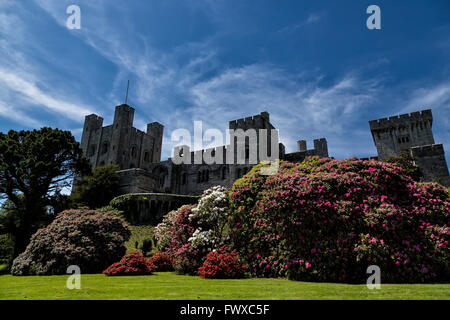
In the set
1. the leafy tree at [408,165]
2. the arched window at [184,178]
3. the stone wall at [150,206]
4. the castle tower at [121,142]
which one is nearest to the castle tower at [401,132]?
the leafy tree at [408,165]

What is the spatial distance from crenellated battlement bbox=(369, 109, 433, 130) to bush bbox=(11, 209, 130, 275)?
41644 mm

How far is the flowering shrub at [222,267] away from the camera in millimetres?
10148

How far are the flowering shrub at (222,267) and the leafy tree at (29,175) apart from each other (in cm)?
1879

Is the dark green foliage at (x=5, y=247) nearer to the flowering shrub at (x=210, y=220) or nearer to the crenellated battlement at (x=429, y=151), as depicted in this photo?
the flowering shrub at (x=210, y=220)

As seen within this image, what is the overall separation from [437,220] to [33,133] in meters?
31.3

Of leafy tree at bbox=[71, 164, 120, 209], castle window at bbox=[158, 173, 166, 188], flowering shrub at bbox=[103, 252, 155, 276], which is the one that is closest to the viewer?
flowering shrub at bbox=[103, 252, 155, 276]

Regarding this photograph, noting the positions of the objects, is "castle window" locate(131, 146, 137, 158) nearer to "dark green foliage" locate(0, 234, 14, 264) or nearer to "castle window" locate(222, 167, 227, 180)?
"castle window" locate(222, 167, 227, 180)

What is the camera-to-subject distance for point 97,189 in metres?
37.6

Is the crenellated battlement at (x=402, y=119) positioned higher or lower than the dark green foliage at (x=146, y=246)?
higher

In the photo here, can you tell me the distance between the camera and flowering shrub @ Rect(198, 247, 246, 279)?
10148mm

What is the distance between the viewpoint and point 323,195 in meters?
8.87

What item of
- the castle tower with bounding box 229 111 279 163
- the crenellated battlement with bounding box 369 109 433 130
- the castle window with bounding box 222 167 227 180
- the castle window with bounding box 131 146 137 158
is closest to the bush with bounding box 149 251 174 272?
the castle tower with bounding box 229 111 279 163
